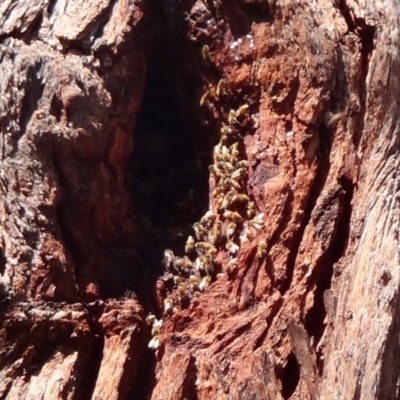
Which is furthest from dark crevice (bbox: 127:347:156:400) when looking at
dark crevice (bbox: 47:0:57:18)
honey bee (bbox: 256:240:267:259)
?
dark crevice (bbox: 47:0:57:18)

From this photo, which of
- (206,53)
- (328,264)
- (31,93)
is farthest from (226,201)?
(31,93)

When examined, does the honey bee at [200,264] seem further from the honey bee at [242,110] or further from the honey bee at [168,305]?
the honey bee at [242,110]

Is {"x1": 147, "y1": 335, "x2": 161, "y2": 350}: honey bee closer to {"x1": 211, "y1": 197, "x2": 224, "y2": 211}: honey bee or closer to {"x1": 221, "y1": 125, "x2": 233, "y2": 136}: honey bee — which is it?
{"x1": 211, "y1": 197, "x2": 224, "y2": 211}: honey bee

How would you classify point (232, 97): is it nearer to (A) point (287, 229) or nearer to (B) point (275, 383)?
(A) point (287, 229)

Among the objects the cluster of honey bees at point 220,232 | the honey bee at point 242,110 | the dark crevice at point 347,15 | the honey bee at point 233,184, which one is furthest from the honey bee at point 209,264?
the dark crevice at point 347,15

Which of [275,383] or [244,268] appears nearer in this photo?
[275,383]

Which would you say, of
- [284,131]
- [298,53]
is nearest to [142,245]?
[284,131]

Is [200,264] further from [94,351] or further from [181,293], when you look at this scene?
[94,351]
